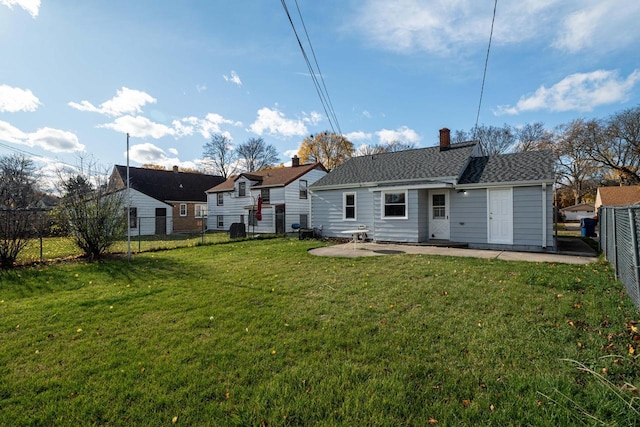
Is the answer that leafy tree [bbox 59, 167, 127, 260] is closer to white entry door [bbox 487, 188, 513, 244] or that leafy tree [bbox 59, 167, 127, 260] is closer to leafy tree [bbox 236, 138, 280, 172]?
white entry door [bbox 487, 188, 513, 244]

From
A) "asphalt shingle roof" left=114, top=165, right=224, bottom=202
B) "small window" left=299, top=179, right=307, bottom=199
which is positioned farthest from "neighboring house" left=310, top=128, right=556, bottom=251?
"asphalt shingle roof" left=114, top=165, right=224, bottom=202

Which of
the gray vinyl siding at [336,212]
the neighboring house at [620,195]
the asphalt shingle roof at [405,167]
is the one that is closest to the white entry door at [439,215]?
the asphalt shingle roof at [405,167]

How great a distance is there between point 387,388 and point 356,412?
1.42 feet

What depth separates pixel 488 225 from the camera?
36.8ft

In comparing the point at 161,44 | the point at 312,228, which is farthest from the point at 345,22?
the point at 312,228

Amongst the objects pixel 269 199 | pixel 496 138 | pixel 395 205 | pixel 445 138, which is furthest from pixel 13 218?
pixel 496 138

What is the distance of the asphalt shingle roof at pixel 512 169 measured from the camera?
10554mm

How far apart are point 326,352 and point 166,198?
29182mm

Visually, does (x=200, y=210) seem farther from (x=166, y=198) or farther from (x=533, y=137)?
(x=533, y=137)

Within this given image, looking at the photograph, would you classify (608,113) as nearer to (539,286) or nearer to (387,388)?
(539,286)

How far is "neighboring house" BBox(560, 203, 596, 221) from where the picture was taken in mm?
40469

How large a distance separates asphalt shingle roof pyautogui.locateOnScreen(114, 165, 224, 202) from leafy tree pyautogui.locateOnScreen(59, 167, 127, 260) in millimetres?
18086

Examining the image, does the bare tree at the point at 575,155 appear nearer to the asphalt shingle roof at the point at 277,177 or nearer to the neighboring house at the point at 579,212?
the neighboring house at the point at 579,212

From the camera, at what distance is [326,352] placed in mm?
3348
